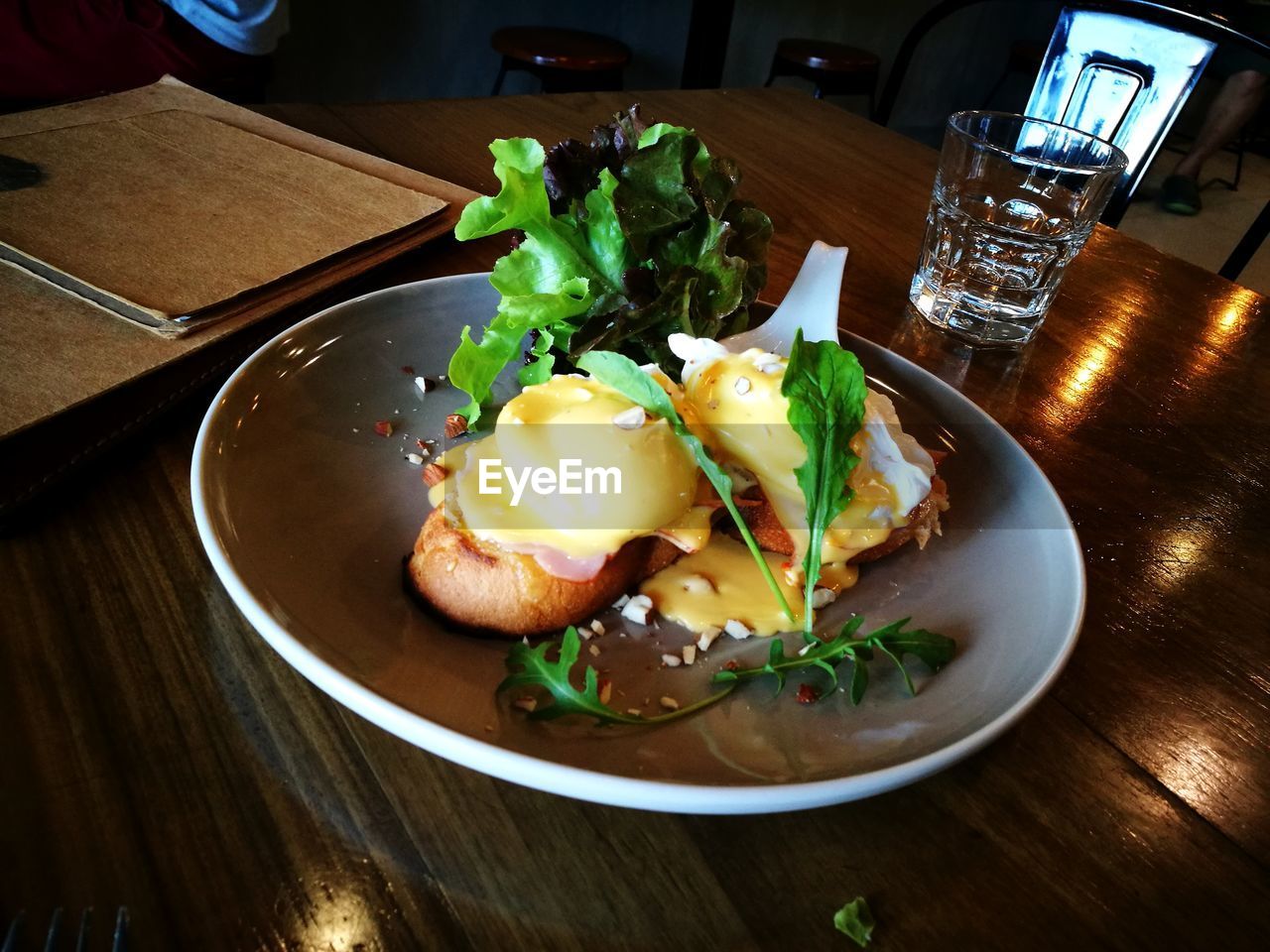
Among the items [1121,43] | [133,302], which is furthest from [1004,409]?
[1121,43]

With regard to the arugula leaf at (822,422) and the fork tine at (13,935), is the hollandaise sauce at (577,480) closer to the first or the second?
the arugula leaf at (822,422)

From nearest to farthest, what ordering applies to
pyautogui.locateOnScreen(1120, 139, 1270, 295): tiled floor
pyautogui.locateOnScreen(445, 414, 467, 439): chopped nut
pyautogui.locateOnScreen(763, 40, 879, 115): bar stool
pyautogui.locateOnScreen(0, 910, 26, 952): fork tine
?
pyautogui.locateOnScreen(0, 910, 26, 952): fork tine < pyautogui.locateOnScreen(445, 414, 467, 439): chopped nut < pyautogui.locateOnScreen(763, 40, 879, 115): bar stool < pyautogui.locateOnScreen(1120, 139, 1270, 295): tiled floor

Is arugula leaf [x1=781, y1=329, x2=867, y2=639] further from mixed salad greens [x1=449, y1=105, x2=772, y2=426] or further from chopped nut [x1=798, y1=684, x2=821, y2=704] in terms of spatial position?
mixed salad greens [x1=449, y1=105, x2=772, y2=426]

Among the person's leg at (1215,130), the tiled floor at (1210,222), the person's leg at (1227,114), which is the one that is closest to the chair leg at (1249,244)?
the tiled floor at (1210,222)

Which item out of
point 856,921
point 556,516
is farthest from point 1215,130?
point 856,921

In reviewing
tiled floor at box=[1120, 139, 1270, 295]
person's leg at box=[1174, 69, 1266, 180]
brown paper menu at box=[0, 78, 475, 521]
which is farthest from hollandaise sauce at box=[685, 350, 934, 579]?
person's leg at box=[1174, 69, 1266, 180]

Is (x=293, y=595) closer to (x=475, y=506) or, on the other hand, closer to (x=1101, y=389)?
(x=475, y=506)

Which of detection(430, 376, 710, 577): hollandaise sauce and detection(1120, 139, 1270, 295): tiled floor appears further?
detection(1120, 139, 1270, 295): tiled floor
